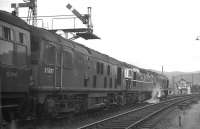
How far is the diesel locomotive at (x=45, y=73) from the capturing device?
11984 millimetres

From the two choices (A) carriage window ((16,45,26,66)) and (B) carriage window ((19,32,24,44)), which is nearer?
(A) carriage window ((16,45,26,66))

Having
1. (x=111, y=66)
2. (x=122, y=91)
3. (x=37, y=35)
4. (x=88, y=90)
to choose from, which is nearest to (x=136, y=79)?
(x=122, y=91)

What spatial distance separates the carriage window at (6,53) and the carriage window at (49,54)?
2514 millimetres

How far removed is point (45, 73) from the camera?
14.4 m

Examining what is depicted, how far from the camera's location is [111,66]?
24.7m

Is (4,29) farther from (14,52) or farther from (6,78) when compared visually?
(6,78)

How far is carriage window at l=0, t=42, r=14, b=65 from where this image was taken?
11.5m

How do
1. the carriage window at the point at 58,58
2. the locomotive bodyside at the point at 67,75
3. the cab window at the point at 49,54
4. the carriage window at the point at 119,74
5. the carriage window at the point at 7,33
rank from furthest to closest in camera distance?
the carriage window at the point at 119,74, the carriage window at the point at 58,58, the cab window at the point at 49,54, the locomotive bodyside at the point at 67,75, the carriage window at the point at 7,33

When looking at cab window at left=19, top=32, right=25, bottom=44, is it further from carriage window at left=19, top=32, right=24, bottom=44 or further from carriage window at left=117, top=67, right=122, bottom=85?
carriage window at left=117, top=67, right=122, bottom=85

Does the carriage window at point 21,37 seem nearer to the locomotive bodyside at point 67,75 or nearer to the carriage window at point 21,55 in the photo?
the carriage window at point 21,55

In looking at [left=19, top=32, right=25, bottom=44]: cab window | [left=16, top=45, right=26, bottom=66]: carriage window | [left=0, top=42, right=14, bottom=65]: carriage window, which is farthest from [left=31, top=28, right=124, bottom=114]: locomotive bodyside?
[left=0, top=42, right=14, bottom=65]: carriage window

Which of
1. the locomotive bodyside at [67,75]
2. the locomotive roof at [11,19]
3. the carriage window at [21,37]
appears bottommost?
the locomotive bodyside at [67,75]

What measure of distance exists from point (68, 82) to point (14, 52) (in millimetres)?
5033

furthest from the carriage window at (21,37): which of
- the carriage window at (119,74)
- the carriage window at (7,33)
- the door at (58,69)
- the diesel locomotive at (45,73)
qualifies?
the carriage window at (119,74)
